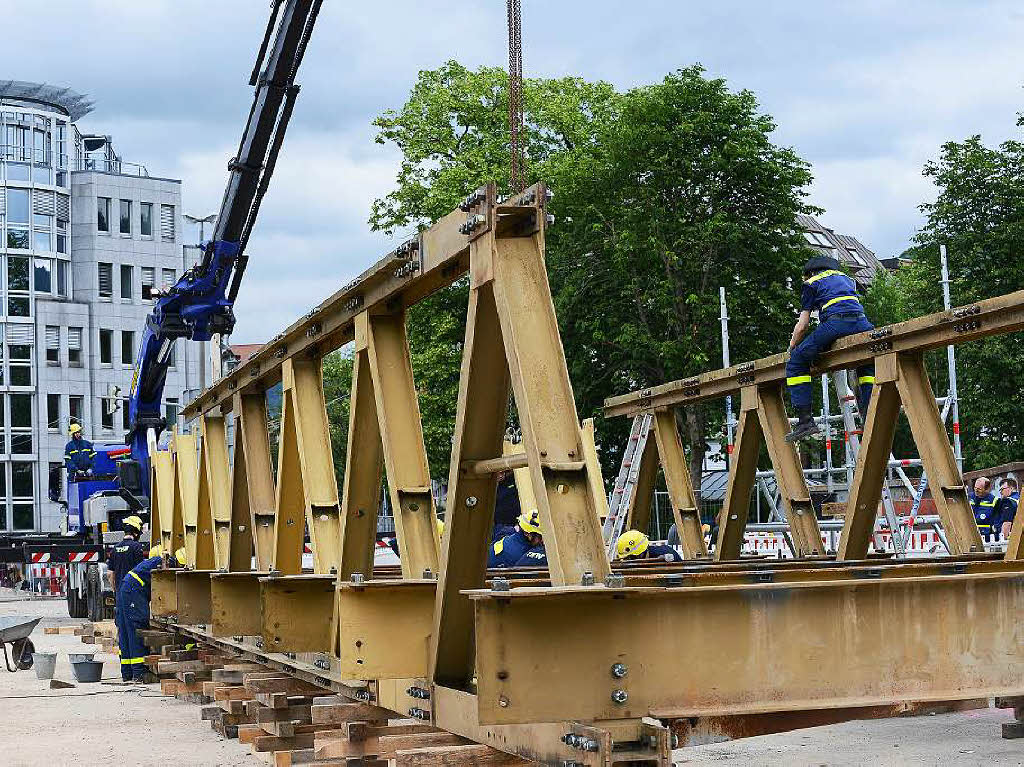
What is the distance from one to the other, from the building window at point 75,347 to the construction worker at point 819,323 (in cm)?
5886

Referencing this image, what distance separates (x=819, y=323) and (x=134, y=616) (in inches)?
339

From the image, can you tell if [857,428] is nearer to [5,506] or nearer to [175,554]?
[175,554]

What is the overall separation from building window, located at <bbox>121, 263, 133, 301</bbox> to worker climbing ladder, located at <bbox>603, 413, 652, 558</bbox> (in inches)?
2208

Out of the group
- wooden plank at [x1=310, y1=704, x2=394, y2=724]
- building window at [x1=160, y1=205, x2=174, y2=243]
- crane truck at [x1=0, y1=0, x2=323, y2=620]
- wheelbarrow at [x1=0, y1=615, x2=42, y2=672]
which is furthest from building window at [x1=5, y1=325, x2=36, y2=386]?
wooden plank at [x1=310, y1=704, x2=394, y2=724]

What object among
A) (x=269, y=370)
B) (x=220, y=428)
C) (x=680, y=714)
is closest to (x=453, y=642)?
(x=680, y=714)

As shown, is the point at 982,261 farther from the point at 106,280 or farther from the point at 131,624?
the point at 106,280

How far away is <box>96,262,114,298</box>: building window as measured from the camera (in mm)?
66375

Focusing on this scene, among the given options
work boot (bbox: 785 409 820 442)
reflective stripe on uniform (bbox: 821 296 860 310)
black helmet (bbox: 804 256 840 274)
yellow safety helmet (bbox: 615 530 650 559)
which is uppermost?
black helmet (bbox: 804 256 840 274)

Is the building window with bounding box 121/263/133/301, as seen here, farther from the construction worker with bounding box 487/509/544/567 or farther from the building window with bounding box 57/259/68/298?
the construction worker with bounding box 487/509/544/567

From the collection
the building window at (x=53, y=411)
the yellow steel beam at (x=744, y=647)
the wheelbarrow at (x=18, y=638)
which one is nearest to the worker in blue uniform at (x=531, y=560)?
the yellow steel beam at (x=744, y=647)

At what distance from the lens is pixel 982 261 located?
3725 cm

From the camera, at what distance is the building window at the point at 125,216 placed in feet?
219

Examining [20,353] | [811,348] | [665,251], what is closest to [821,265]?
[811,348]

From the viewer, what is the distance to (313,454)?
907cm
